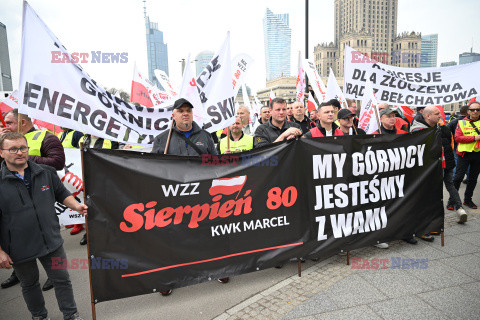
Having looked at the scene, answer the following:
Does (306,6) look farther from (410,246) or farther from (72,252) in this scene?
(72,252)

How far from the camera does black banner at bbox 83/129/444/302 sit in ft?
9.58

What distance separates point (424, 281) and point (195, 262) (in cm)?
258

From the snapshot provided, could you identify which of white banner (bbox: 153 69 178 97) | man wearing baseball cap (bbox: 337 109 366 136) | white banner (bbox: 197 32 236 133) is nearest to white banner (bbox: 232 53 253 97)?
white banner (bbox: 197 32 236 133)

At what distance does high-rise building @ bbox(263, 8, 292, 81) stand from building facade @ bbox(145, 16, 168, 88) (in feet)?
255

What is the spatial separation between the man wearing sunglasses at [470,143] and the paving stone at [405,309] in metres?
3.91

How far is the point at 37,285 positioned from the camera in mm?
2891

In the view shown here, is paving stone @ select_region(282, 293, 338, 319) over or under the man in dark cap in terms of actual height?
under

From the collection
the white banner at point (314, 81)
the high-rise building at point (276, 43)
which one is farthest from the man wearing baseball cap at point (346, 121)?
the high-rise building at point (276, 43)

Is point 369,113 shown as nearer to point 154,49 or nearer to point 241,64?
point 241,64

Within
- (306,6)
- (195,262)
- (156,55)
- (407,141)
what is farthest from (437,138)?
(156,55)

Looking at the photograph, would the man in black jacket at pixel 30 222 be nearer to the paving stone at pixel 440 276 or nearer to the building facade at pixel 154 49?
the paving stone at pixel 440 276

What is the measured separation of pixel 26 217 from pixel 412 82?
6.76 m

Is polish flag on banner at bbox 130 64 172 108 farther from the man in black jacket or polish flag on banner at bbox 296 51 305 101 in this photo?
the man in black jacket

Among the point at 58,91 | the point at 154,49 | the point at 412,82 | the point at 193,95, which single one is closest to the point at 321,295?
the point at 193,95
